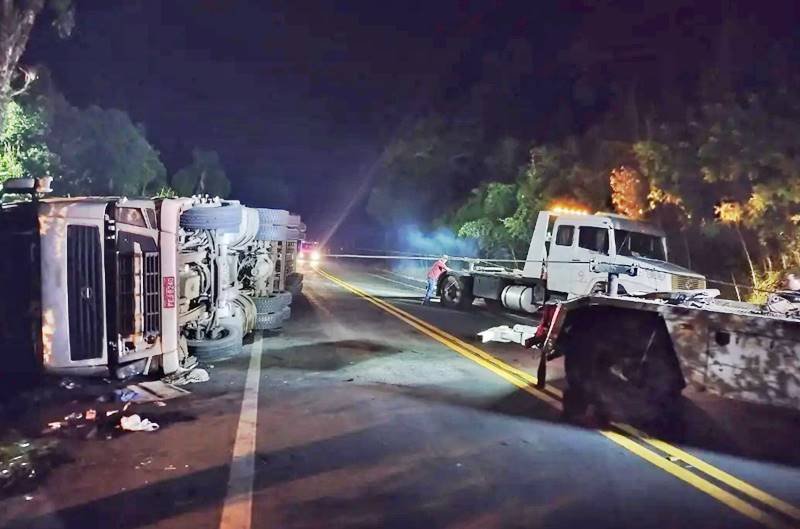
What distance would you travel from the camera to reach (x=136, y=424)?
7.46 m

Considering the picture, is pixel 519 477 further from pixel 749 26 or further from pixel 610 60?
pixel 610 60

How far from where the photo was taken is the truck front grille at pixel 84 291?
8359mm

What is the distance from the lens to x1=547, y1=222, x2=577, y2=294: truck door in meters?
17.8

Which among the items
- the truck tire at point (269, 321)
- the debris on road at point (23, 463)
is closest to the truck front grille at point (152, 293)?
the debris on road at point (23, 463)

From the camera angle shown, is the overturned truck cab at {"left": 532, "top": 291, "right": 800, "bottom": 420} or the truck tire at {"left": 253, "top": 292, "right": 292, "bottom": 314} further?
the truck tire at {"left": 253, "top": 292, "right": 292, "bottom": 314}

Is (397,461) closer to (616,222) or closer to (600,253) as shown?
(600,253)

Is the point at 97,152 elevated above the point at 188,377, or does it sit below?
above

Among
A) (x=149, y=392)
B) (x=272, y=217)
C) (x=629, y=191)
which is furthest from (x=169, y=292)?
(x=629, y=191)

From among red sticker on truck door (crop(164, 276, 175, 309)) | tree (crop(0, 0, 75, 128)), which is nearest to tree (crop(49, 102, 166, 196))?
tree (crop(0, 0, 75, 128))

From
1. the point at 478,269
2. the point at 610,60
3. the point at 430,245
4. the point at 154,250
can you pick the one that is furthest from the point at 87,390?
the point at 430,245

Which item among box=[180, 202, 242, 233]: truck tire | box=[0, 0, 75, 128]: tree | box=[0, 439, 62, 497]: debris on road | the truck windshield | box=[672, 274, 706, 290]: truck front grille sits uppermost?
box=[0, 0, 75, 128]: tree

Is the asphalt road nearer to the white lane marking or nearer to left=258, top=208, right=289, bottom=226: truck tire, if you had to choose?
the white lane marking

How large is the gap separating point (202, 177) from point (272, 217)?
166ft

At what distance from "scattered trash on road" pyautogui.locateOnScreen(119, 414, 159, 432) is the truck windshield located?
11933 millimetres
